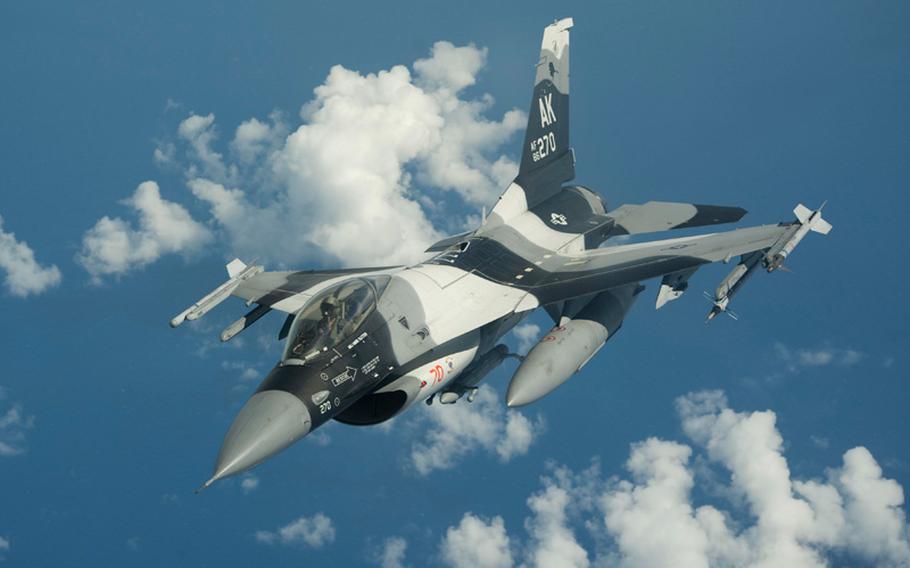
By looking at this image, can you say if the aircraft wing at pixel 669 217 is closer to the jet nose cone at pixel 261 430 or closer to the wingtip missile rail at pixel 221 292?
the wingtip missile rail at pixel 221 292


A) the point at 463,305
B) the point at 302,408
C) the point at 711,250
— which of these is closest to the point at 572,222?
the point at 711,250

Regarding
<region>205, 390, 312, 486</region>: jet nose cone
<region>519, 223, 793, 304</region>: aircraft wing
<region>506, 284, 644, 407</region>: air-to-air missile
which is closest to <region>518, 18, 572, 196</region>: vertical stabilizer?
<region>519, 223, 793, 304</region>: aircraft wing

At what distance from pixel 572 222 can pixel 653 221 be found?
10.1ft

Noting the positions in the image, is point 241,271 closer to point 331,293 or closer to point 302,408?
point 331,293

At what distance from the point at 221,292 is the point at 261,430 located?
925 centimetres

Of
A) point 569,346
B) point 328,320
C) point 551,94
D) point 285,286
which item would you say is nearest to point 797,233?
point 569,346

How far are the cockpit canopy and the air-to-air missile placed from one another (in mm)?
4363

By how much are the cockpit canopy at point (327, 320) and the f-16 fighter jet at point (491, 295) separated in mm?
28

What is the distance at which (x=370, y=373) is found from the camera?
66.1ft

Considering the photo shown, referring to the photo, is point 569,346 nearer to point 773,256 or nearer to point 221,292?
point 773,256

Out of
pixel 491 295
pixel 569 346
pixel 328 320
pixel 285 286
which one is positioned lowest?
pixel 569 346

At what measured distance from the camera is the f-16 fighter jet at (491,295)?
64.1ft

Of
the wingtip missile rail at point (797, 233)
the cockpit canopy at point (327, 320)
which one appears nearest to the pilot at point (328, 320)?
the cockpit canopy at point (327, 320)

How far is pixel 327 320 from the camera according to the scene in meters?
20.2
